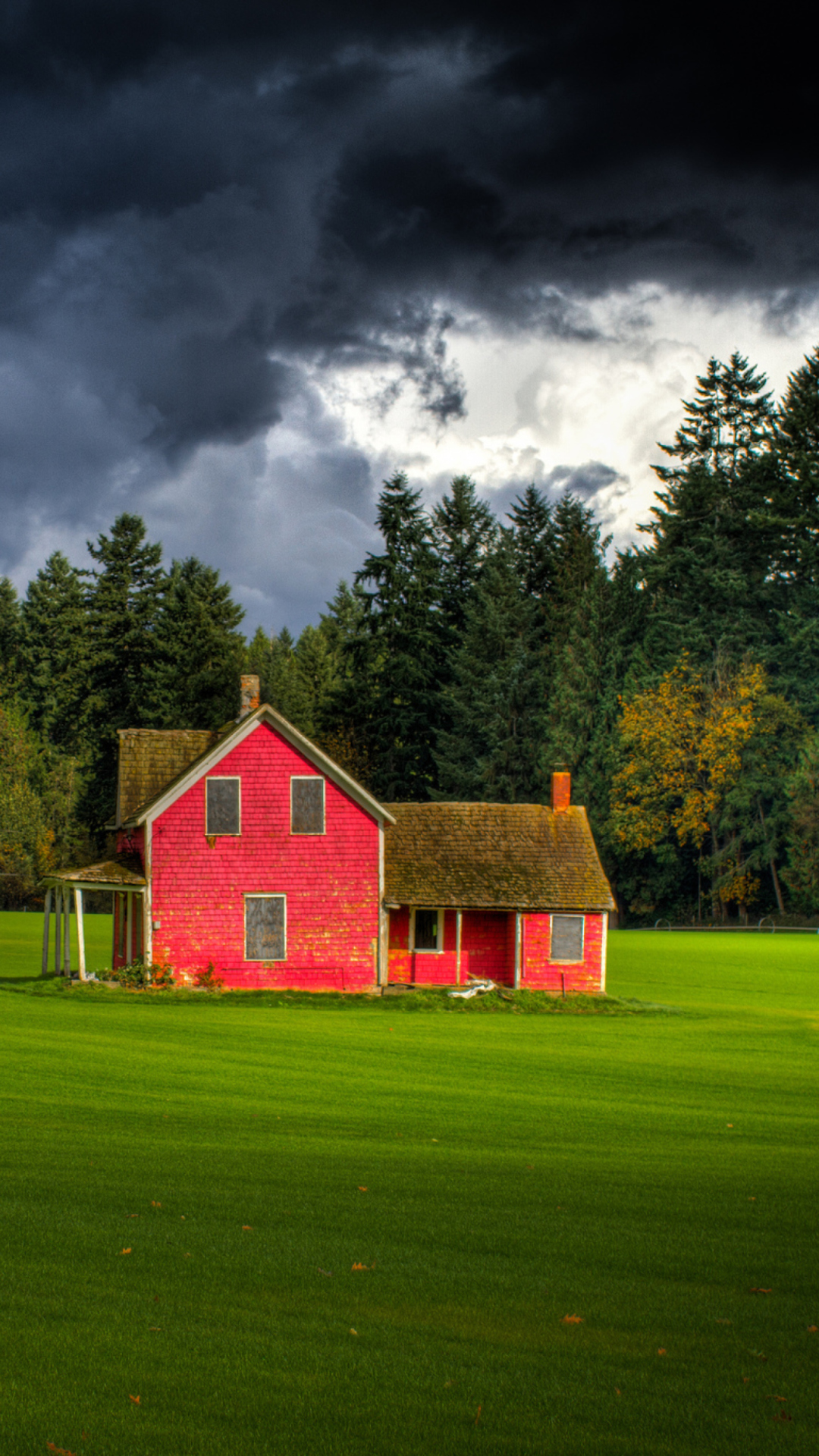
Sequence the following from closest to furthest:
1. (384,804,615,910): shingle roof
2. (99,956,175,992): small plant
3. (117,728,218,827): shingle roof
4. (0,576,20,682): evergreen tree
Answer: (99,956,175,992): small plant, (384,804,615,910): shingle roof, (117,728,218,827): shingle roof, (0,576,20,682): evergreen tree

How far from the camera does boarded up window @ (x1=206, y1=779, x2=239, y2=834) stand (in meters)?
32.8

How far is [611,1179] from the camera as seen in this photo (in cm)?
1153

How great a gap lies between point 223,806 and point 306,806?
2.27 metres

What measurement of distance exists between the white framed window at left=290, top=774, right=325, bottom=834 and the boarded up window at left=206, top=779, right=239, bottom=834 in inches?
59.9

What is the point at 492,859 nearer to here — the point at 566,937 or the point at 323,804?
the point at 566,937

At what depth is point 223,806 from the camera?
32969mm

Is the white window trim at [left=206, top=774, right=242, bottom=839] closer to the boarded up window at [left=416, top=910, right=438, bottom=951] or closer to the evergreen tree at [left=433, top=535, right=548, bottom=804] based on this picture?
the boarded up window at [left=416, top=910, right=438, bottom=951]

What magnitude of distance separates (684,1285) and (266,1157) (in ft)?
16.6

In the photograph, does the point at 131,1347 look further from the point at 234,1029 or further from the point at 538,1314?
the point at 234,1029

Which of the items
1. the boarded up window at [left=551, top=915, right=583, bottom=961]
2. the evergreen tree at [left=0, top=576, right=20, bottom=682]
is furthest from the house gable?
the evergreen tree at [left=0, top=576, right=20, bottom=682]

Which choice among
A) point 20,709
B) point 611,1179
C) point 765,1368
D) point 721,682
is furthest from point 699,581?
point 765,1368

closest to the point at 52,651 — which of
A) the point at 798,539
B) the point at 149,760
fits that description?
the point at 798,539

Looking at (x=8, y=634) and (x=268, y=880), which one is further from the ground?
(x=8, y=634)

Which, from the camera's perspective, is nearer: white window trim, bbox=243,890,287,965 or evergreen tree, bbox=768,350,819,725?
white window trim, bbox=243,890,287,965
